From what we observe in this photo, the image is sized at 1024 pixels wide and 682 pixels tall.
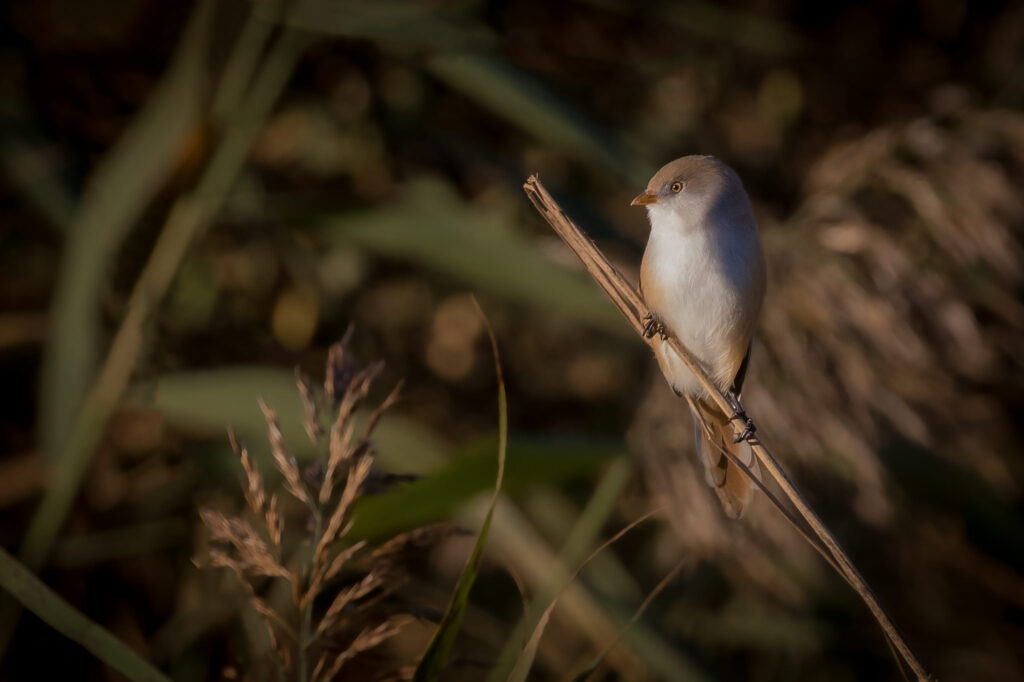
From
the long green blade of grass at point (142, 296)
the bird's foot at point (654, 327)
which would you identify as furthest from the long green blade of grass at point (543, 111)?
the bird's foot at point (654, 327)

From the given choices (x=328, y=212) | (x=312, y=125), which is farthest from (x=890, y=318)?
(x=312, y=125)

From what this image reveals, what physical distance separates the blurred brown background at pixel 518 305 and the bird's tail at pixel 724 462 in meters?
0.42

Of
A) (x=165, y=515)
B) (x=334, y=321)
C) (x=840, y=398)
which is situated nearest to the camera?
A: (x=840, y=398)

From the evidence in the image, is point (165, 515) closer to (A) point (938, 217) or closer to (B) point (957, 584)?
(A) point (938, 217)

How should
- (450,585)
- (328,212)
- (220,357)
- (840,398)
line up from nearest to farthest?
(840,398)
(328,212)
(220,357)
(450,585)

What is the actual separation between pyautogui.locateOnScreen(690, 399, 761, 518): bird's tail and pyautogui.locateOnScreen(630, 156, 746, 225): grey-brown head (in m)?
0.30

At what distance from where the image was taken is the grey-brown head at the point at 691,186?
1235 mm

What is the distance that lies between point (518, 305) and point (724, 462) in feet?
7.54

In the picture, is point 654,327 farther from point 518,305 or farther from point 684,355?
point 518,305

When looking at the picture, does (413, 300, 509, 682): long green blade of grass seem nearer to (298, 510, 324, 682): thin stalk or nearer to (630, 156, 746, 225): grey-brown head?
(298, 510, 324, 682): thin stalk

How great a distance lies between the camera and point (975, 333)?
7.00ft

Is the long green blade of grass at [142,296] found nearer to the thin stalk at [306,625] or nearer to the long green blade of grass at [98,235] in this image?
the long green blade of grass at [98,235]

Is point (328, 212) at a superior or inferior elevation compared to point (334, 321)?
superior

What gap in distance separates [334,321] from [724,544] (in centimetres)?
224
